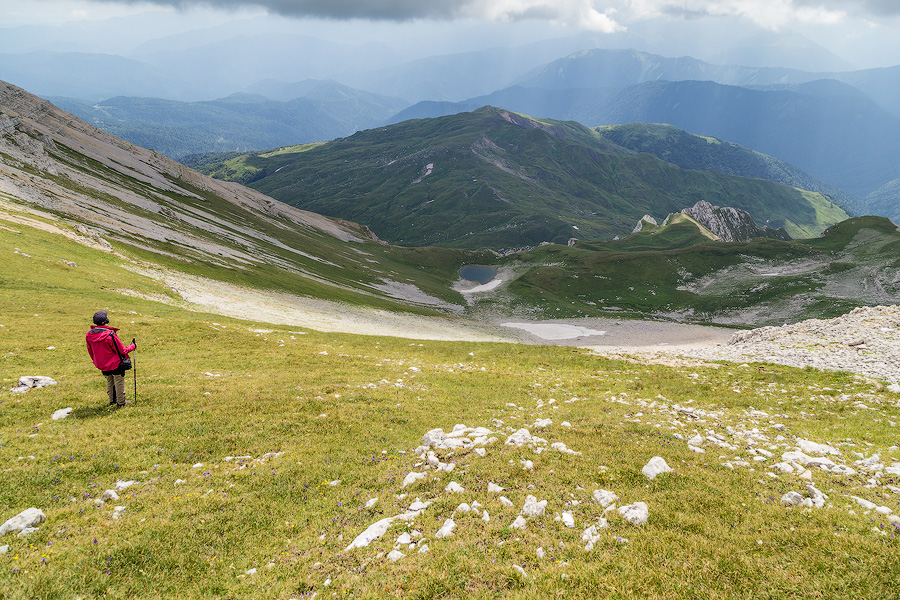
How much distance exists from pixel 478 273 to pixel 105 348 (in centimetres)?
14542

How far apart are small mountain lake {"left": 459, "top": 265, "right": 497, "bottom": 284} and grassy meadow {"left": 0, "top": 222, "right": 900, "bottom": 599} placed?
12538 cm

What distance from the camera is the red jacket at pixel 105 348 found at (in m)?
15.7

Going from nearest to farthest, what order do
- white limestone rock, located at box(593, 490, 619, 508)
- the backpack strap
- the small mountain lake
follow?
white limestone rock, located at box(593, 490, 619, 508), the backpack strap, the small mountain lake

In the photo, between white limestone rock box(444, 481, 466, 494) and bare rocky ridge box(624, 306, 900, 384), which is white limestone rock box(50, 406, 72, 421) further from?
bare rocky ridge box(624, 306, 900, 384)

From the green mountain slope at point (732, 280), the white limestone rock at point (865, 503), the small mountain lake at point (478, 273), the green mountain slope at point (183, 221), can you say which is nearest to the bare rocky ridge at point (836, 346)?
the white limestone rock at point (865, 503)

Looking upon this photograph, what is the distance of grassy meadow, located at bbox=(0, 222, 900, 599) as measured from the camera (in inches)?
331

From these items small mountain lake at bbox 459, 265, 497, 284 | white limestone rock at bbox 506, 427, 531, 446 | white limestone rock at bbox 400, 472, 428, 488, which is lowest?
small mountain lake at bbox 459, 265, 497, 284

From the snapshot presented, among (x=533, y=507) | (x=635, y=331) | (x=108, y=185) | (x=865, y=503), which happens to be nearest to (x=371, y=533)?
(x=533, y=507)

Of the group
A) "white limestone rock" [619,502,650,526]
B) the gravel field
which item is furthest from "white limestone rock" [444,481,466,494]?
the gravel field

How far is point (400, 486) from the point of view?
12586mm

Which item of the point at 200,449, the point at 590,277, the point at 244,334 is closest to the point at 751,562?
the point at 200,449

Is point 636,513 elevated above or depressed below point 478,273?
above

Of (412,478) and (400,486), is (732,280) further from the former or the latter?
(400,486)

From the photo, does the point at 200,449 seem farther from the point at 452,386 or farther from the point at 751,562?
the point at 751,562
